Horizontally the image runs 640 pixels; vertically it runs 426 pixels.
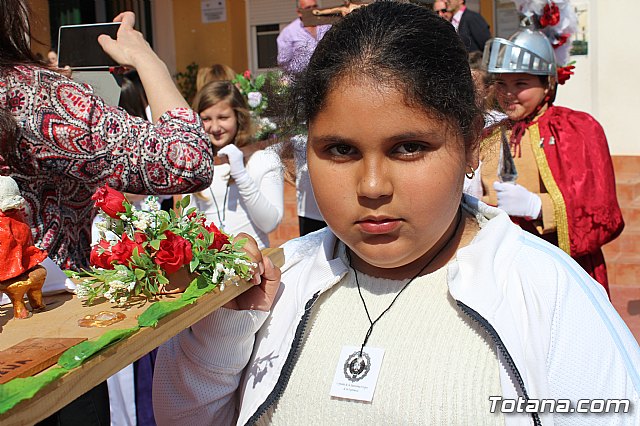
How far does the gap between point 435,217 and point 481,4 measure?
31.4 ft

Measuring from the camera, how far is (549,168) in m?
3.71

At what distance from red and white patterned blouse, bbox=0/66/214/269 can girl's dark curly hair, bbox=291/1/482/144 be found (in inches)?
16.5

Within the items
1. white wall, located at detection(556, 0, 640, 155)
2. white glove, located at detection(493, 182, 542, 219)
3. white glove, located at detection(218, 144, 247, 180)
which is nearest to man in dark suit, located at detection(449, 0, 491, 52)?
white wall, located at detection(556, 0, 640, 155)

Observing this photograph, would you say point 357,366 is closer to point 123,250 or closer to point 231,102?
point 123,250

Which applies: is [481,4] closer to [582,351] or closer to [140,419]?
[140,419]

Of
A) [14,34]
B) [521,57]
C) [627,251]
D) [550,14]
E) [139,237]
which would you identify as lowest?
[627,251]

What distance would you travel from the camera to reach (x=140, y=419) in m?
3.12

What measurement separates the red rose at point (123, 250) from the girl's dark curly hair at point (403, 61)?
453 mm

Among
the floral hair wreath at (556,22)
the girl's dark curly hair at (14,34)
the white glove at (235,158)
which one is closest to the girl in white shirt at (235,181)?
the white glove at (235,158)

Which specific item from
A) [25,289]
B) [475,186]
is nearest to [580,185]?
[475,186]

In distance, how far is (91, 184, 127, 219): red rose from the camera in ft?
4.91

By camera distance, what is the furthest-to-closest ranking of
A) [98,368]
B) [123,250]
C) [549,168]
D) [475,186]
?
[475,186]
[549,168]
[123,250]
[98,368]

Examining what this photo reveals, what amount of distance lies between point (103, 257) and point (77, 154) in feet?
1.27

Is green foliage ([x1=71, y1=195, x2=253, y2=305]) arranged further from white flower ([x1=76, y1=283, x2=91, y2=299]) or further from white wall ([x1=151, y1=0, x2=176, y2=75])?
white wall ([x1=151, y1=0, x2=176, y2=75])
